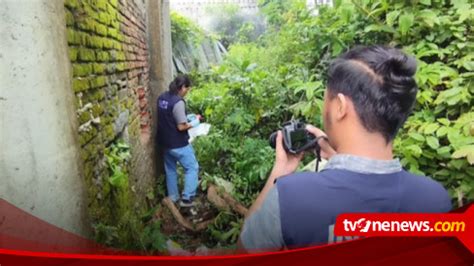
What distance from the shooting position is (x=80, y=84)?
59.4 inches

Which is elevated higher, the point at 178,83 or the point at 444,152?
the point at 178,83

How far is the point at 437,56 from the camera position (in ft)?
7.24

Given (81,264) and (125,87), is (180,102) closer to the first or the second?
(125,87)

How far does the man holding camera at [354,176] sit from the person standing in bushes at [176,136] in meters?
2.66

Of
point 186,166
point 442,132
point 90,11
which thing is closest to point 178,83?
point 186,166

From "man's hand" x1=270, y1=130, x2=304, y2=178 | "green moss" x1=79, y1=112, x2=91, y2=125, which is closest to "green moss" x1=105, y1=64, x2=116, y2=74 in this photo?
"green moss" x1=79, y1=112, x2=91, y2=125

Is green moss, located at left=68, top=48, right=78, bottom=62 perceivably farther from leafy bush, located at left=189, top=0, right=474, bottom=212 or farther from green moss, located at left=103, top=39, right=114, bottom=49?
leafy bush, located at left=189, top=0, right=474, bottom=212

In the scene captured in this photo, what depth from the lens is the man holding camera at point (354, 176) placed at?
782 millimetres

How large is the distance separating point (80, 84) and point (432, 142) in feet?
5.57

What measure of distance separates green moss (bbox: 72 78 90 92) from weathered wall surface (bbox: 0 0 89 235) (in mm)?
188

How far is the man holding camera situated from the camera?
2.56 ft

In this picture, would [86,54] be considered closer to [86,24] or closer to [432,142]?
[86,24]

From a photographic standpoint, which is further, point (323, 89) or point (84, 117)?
point (323, 89)

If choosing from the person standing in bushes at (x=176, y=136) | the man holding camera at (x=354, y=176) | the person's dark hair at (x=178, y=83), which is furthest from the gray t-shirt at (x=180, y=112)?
the man holding camera at (x=354, y=176)
